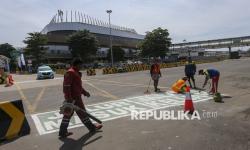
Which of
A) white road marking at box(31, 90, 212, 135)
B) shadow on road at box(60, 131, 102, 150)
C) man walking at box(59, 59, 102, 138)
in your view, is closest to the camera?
shadow on road at box(60, 131, 102, 150)

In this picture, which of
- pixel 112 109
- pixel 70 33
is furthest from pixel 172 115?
pixel 70 33

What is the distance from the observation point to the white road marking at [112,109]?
27.9ft

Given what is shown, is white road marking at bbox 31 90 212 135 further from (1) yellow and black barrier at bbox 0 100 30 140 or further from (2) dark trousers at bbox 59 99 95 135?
(2) dark trousers at bbox 59 99 95 135

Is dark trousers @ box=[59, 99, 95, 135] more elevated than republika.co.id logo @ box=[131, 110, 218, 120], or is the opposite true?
dark trousers @ box=[59, 99, 95, 135]

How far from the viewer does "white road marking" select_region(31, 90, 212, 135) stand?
27.9ft

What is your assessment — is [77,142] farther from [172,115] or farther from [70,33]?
[70,33]

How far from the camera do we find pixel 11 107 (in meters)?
7.68

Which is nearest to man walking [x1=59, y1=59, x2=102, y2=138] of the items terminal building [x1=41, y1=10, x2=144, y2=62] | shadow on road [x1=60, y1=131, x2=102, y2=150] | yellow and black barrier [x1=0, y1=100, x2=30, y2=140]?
shadow on road [x1=60, y1=131, x2=102, y2=150]

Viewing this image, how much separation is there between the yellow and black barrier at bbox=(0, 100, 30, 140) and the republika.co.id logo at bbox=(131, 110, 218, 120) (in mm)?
3031

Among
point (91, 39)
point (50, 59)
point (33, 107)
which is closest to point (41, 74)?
point (33, 107)

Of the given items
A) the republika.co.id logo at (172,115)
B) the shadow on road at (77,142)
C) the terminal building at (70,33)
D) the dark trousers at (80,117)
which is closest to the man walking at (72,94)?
the dark trousers at (80,117)

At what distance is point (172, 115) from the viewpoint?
895cm

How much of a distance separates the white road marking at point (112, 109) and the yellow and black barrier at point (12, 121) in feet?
1.55

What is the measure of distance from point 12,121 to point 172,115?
441 centimetres
